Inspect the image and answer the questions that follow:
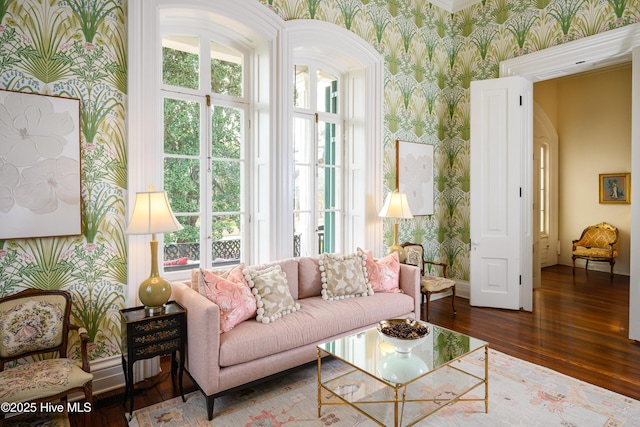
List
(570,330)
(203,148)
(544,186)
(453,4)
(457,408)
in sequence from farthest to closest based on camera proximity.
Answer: (544,186) < (453,4) < (570,330) < (203,148) < (457,408)

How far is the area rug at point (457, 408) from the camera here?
93.7 inches

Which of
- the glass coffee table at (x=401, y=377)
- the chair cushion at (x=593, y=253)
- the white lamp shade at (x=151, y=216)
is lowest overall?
the glass coffee table at (x=401, y=377)

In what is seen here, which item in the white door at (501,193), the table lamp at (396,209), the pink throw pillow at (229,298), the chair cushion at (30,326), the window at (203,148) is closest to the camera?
the chair cushion at (30,326)

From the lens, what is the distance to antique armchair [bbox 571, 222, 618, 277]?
662cm

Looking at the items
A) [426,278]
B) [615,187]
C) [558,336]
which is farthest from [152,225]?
[615,187]

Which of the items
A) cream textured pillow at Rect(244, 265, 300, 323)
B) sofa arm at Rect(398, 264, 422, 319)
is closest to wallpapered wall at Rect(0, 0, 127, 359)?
cream textured pillow at Rect(244, 265, 300, 323)

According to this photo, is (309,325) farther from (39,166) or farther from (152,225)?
(39,166)

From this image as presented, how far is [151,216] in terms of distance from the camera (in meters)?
2.60

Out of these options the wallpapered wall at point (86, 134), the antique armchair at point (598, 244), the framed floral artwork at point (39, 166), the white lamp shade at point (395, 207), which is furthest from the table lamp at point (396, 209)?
the antique armchair at point (598, 244)

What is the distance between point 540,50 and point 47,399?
5598 millimetres

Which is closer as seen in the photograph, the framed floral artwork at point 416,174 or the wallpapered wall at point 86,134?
the wallpapered wall at point 86,134

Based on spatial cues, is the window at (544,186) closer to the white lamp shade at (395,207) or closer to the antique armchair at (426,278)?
the antique armchair at (426,278)

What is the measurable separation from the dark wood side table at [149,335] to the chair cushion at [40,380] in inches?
12.0

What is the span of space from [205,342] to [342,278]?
1.45 metres
